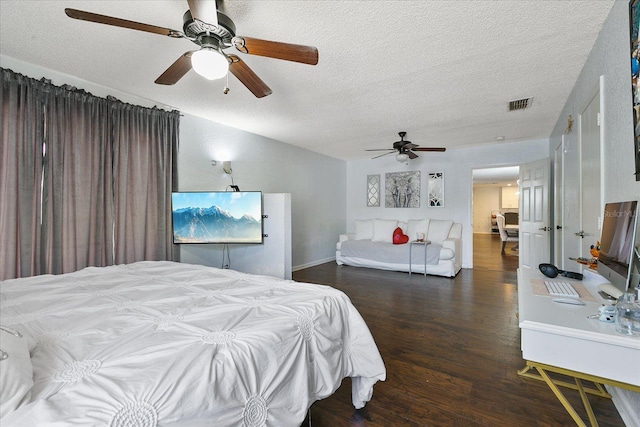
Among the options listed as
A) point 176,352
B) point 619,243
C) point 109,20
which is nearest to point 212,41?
point 109,20

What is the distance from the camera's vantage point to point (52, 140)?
99.4 inches

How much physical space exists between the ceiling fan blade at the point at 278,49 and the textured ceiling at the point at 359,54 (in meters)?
0.25

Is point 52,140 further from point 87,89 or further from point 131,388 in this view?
point 131,388

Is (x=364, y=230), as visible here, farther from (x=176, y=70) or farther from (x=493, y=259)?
(x=176, y=70)

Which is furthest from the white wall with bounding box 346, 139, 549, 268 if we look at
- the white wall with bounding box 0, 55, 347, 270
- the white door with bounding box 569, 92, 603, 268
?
the white door with bounding box 569, 92, 603, 268

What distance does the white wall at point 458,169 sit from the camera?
17.3ft

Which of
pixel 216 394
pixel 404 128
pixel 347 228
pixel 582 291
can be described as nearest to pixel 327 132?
pixel 404 128

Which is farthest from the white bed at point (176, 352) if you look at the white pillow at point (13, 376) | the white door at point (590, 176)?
the white door at point (590, 176)

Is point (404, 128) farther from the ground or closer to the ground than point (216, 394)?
farther from the ground

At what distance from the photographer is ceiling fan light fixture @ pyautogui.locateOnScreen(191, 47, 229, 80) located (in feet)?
5.33

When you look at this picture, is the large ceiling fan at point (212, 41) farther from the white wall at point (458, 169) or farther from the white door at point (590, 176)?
the white wall at point (458, 169)

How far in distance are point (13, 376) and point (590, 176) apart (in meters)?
3.33

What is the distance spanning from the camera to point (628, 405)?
150 cm

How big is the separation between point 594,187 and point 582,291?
1061 mm
